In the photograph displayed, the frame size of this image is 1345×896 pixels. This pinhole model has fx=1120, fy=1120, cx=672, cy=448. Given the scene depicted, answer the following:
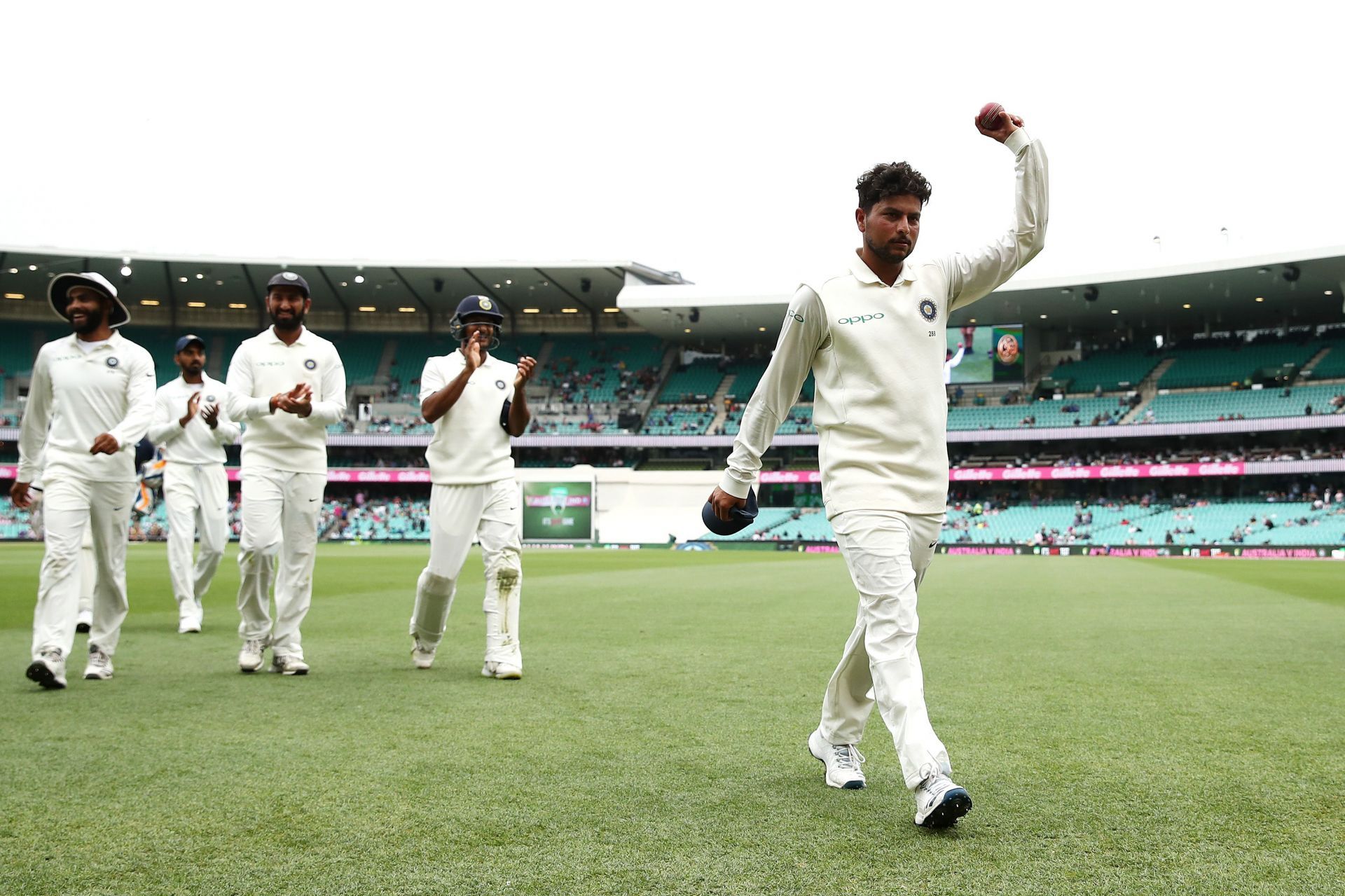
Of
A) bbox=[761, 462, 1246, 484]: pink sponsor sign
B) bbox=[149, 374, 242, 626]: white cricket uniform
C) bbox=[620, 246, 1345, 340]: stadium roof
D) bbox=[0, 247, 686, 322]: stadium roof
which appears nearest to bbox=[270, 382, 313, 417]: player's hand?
bbox=[149, 374, 242, 626]: white cricket uniform

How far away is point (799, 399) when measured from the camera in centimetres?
4631

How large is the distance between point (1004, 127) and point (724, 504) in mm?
1691

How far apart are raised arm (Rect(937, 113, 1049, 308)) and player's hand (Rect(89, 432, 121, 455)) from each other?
4792 millimetres

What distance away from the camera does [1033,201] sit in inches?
159

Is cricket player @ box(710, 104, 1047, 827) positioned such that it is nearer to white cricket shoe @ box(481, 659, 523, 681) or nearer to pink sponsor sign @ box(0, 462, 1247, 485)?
white cricket shoe @ box(481, 659, 523, 681)

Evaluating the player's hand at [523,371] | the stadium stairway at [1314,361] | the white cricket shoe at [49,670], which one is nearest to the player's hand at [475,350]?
the player's hand at [523,371]

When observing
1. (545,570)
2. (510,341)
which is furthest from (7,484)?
(545,570)

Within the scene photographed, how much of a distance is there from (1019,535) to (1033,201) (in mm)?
47034

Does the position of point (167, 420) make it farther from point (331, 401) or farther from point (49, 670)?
point (49, 670)

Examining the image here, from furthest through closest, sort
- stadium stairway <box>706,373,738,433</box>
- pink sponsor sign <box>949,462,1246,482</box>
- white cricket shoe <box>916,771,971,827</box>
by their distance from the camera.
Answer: stadium stairway <box>706,373,738,433</box>
pink sponsor sign <box>949,462,1246,482</box>
white cricket shoe <box>916,771,971,827</box>

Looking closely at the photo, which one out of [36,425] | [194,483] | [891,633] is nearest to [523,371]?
[36,425]

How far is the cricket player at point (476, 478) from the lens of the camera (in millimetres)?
7020

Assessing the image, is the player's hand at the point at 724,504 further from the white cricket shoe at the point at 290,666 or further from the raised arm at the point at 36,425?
the raised arm at the point at 36,425

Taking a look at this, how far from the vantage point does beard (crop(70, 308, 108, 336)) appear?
6781 mm
